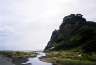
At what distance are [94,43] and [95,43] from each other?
80.3 inches

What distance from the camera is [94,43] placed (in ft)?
577

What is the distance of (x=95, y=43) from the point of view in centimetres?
17375
